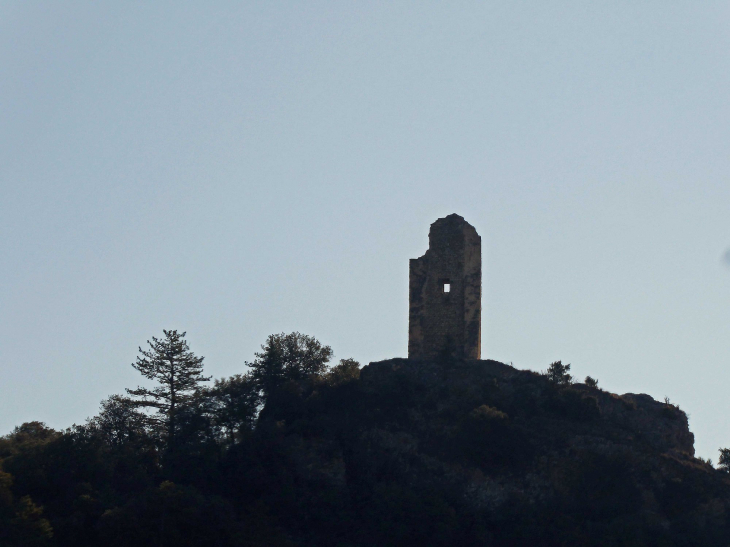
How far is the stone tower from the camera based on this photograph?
52.1 m

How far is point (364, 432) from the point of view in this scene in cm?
4781

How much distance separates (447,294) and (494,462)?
9.48m

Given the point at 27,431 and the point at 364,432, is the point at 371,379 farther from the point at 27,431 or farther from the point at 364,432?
the point at 27,431

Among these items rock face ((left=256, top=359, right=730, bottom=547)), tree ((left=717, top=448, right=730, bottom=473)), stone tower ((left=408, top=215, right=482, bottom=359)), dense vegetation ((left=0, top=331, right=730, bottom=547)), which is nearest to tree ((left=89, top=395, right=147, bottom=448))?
dense vegetation ((left=0, top=331, right=730, bottom=547))

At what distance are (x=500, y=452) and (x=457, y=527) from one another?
4.39m

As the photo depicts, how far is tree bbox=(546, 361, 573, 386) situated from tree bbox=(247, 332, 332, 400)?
10.2 m

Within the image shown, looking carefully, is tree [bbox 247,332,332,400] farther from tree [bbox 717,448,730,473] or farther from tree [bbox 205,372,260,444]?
tree [bbox 717,448,730,473]

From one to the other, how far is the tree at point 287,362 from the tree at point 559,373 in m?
10.2

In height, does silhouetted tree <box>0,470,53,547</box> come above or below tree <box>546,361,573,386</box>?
below

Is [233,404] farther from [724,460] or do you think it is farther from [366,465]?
[724,460]

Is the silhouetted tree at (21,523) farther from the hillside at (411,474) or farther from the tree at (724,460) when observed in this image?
the tree at (724,460)

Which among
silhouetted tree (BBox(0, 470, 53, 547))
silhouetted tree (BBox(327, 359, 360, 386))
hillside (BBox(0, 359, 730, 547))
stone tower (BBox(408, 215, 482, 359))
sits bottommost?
silhouetted tree (BBox(0, 470, 53, 547))

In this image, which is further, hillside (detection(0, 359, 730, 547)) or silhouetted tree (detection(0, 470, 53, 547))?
hillside (detection(0, 359, 730, 547))

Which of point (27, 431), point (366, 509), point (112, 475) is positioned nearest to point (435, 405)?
point (366, 509)
